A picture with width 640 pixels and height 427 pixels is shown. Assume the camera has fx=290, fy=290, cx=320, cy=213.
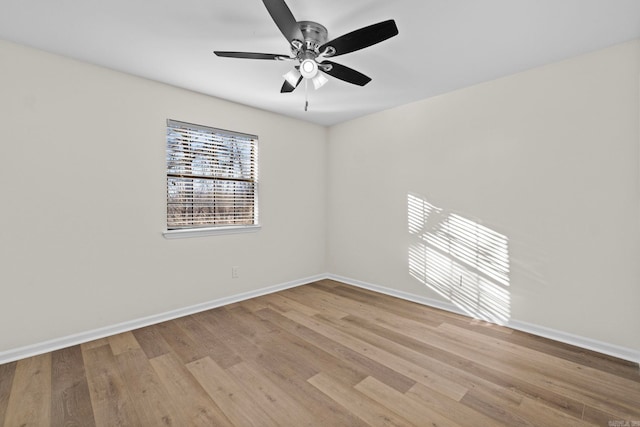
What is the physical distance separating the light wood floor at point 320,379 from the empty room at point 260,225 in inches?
0.7

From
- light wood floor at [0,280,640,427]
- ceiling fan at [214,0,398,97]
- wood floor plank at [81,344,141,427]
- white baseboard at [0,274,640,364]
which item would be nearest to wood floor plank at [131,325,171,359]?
light wood floor at [0,280,640,427]

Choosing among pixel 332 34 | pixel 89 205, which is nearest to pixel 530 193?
pixel 332 34

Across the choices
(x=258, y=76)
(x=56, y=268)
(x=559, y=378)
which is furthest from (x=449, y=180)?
(x=56, y=268)

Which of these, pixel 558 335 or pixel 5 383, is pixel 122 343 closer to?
pixel 5 383

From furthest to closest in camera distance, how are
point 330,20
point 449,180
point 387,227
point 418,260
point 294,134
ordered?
point 294,134 → point 387,227 → point 418,260 → point 449,180 → point 330,20

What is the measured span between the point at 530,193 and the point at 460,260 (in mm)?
932

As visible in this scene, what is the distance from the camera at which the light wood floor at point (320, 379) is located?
1648 millimetres

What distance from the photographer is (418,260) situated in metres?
3.53

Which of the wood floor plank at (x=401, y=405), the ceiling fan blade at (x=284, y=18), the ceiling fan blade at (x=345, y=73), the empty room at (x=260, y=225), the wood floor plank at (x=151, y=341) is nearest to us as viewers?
the ceiling fan blade at (x=284, y=18)

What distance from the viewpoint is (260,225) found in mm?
3797

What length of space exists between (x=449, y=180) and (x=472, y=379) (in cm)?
200

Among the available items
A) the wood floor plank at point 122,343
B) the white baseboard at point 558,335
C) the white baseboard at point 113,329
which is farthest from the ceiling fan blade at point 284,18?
the white baseboard at point 558,335

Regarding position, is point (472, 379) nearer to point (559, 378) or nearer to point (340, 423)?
point (559, 378)

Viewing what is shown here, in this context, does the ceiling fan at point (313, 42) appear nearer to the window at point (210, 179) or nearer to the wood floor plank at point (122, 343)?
the window at point (210, 179)
